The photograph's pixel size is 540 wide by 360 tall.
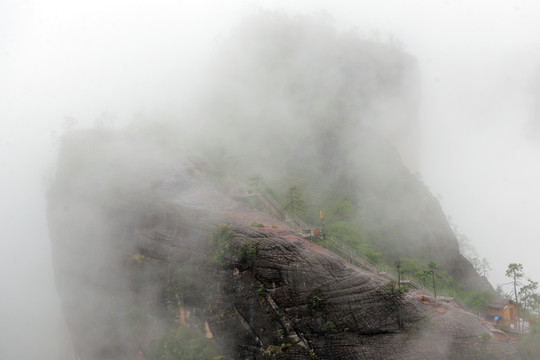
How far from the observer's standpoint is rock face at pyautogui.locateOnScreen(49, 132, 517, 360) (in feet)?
93.6

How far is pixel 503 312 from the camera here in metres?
37.8

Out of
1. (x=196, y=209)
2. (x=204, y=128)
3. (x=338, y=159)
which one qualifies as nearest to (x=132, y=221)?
(x=196, y=209)

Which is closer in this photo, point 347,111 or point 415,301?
point 415,301

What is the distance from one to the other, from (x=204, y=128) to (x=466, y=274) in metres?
38.3

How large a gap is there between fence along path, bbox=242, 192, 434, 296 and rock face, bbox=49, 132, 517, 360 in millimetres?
2946

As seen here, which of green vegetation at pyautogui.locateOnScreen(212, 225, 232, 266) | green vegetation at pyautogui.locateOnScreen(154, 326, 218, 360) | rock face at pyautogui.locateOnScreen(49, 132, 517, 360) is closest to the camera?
rock face at pyautogui.locateOnScreen(49, 132, 517, 360)

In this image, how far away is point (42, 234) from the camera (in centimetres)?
8044

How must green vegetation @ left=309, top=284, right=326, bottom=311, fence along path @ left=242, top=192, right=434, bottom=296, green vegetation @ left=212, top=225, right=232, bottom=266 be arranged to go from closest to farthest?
1. green vegetation @ left=309, top=284, right=326, bottom=311
2. green vegetation @ left=212, top=225, right=232, bottom=266
3. fence along path @ left=242, top=192, right=434, bottom=296

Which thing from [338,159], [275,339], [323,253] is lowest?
[275,339]

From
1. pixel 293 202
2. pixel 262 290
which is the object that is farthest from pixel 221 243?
pixel 293 202

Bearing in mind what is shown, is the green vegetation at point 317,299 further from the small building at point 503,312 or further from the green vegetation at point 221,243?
the small building at point 503,312

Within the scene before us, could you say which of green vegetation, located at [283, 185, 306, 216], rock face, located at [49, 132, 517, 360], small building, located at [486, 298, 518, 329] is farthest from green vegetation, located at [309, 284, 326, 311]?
small building, located at [486, 298, 518, 329]

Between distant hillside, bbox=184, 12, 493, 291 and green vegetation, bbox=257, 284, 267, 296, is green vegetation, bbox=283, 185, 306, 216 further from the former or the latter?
green vegetation, bbox=257, 284, 267, 296

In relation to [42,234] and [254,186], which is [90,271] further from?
[42,234]
